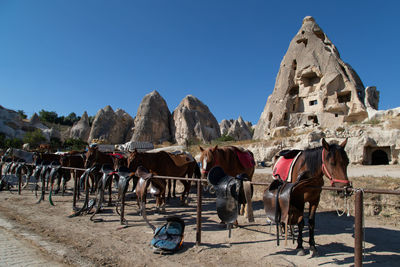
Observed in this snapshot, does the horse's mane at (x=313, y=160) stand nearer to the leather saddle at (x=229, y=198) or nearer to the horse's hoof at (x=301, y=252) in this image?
the horse's hoof at (x=301, y=252)

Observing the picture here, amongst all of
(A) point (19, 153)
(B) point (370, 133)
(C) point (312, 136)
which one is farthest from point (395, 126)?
(A) point (19, 153)

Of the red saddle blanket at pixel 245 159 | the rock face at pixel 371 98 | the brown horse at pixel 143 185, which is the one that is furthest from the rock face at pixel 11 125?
the rock face at pixel 371 98

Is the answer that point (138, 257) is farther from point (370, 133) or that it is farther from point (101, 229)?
point (370, 133)

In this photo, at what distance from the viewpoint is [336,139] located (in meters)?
14.8

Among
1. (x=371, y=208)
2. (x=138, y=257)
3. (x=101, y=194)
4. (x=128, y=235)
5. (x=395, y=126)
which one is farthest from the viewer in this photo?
(x=395, y=126)

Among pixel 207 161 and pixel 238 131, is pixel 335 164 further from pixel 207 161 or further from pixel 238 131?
pixel 238 131

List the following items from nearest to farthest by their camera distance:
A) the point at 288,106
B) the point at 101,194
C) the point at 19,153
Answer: the point at 101,194
the point at 19,153
the point at 288,106

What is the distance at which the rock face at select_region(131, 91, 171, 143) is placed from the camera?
3055cm

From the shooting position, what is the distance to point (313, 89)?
2597cm

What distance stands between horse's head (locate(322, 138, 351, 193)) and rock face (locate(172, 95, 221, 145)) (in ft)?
83.8

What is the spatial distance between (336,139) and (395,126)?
3536 mm

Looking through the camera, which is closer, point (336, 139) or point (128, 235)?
point (128, 235)

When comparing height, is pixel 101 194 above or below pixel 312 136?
below

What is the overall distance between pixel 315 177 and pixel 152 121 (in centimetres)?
2938
